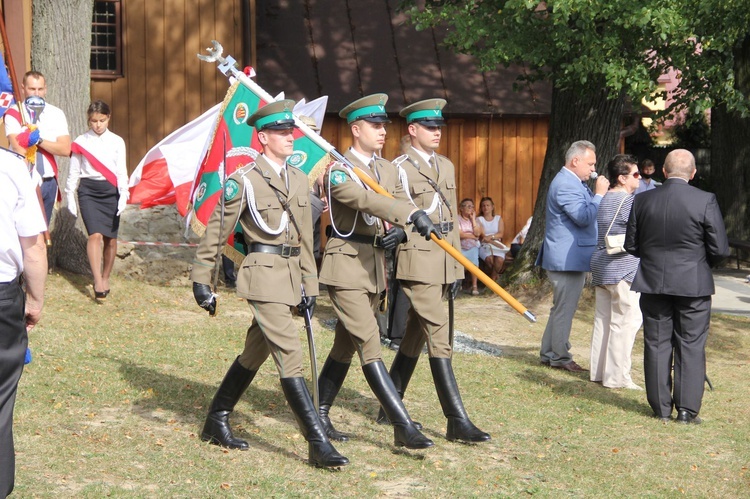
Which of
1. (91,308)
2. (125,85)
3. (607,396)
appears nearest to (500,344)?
(607,396)

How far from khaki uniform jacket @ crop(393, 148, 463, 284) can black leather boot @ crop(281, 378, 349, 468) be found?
1.16 meters

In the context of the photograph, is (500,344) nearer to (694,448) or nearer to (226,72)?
(694,448)

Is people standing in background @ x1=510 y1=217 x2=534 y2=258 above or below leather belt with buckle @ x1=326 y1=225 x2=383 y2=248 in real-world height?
below

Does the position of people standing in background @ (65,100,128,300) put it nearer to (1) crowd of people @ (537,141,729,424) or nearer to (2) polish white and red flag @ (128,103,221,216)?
(2) polish white and red flag @ (128,103,221,216)

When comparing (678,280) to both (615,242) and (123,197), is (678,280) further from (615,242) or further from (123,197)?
(123,197)

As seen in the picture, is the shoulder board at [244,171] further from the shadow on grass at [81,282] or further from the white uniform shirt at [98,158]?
the shadow on grass at [81,282]

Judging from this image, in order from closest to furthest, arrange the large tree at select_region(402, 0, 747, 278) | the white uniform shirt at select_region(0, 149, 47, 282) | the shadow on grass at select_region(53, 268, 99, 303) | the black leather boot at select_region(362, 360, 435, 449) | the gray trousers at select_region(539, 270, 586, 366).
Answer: the white uniform shirt at select_region(0, 149, 47, 282), the black leather boot at select_region(362, 360, 435, 449), the gray trousers at select_region(539, 270, 586, 366), the large tree at select_region(402, 0, 747, 278), the shadow on grass at select_region(53, 268, 99, 303)

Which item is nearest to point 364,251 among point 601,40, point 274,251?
point 274,251

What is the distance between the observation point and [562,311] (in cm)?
971

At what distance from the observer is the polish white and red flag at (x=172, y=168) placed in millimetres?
10398

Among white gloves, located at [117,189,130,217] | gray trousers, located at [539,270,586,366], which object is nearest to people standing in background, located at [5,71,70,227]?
white gloves, located at [117,189,130,217]

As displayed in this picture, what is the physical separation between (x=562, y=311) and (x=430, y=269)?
2974 mm

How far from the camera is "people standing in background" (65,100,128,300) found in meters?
10.8

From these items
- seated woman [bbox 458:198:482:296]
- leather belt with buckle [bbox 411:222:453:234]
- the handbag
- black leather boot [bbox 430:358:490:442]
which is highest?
leather belt with buckle [bbox 411:222:453:234]
